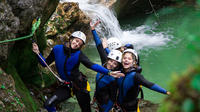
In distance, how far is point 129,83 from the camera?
3.52 metres

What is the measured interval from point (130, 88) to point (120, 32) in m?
9.20

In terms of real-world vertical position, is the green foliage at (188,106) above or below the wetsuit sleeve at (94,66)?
above

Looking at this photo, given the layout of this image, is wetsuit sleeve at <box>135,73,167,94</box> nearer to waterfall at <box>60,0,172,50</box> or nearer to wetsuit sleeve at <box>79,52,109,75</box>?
wetsuit sleeve at <box>79,52,109,75</box>

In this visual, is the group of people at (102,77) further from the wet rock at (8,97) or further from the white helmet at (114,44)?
the white helmet at (114,44)

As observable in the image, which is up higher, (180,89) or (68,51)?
(180,89)

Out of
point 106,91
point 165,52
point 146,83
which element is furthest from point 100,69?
point 165,52

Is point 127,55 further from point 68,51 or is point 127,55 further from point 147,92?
point 147,92

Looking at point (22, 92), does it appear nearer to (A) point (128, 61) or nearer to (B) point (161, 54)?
(A) point (128, 61)

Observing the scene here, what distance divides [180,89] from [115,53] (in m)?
2.84

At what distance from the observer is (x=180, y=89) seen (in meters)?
0.94


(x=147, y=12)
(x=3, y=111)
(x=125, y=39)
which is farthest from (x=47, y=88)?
(x=147, y=12)

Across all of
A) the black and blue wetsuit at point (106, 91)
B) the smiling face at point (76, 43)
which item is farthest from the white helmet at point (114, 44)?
the smiling face at point (76, 43)

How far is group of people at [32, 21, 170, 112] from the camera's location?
357cm

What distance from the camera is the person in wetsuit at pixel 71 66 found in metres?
3.86
